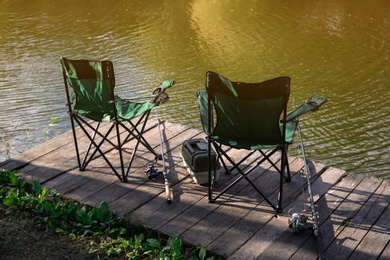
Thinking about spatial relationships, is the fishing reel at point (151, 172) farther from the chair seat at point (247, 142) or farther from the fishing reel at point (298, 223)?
the fishing reel at point (298, 223)

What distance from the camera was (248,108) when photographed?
3309 millimetres

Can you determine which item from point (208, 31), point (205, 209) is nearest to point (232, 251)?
point (205, 209)

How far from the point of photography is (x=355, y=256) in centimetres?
304

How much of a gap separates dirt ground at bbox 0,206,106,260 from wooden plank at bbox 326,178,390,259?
4.30ft

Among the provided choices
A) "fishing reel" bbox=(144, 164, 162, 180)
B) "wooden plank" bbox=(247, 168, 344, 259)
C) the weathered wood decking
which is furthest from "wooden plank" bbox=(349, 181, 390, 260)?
"fishing reel" bbox=(144, 164, 162, 180)

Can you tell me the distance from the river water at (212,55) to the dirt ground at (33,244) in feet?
6.34

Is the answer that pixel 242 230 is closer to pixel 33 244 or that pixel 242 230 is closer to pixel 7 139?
pixel 33 244

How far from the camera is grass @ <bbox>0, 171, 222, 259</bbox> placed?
10.5ft

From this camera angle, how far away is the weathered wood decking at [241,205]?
315 centimetres

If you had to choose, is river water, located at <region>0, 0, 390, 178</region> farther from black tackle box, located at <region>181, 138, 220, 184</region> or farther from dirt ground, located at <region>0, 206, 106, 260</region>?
dirt ground, located at <region>0, 206, 106, 260</region>

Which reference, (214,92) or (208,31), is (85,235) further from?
(208,31)

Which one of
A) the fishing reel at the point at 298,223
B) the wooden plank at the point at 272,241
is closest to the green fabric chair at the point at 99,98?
the wooden plank at the point at 272,241

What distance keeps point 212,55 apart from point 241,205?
508 centimetres

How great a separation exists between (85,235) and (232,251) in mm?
911
